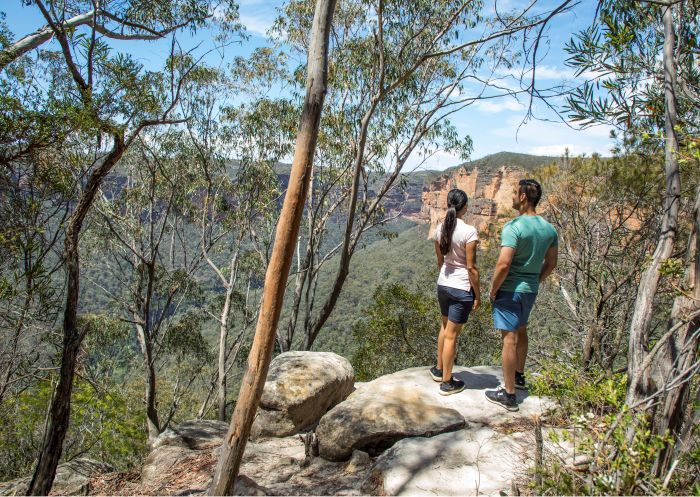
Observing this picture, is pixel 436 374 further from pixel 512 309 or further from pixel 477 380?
pixel 512 309

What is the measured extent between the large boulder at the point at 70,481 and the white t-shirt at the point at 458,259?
142 inches

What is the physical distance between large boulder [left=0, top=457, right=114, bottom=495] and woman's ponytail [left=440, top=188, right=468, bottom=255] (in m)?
3.71

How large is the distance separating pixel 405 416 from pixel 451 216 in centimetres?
150

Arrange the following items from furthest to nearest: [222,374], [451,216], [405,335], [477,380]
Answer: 1. [405,335]
2. [222,374]
3. [477,380]
4. [451,216]

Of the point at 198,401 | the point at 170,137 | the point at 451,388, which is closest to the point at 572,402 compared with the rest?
the point at 451,388

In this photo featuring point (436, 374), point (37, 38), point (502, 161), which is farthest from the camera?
point (502, 161)

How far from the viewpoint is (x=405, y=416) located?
11.3 ft

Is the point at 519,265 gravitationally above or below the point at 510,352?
above

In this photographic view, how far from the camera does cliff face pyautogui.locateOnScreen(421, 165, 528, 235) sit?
122 feet

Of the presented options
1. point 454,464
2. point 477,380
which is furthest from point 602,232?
point 454,464

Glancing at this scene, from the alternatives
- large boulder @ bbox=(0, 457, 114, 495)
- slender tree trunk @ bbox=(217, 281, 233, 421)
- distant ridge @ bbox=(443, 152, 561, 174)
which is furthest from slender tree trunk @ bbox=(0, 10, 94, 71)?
distant ridge @ bbox=(443, 152, 561, 174)

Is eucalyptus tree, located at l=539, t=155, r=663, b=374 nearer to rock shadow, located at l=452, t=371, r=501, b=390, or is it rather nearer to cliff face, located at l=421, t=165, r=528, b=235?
rock shadow, located at l=452, t=371, r=501, b=390

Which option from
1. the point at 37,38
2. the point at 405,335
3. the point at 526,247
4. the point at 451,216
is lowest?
the point at 405,335

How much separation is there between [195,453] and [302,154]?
313cm
